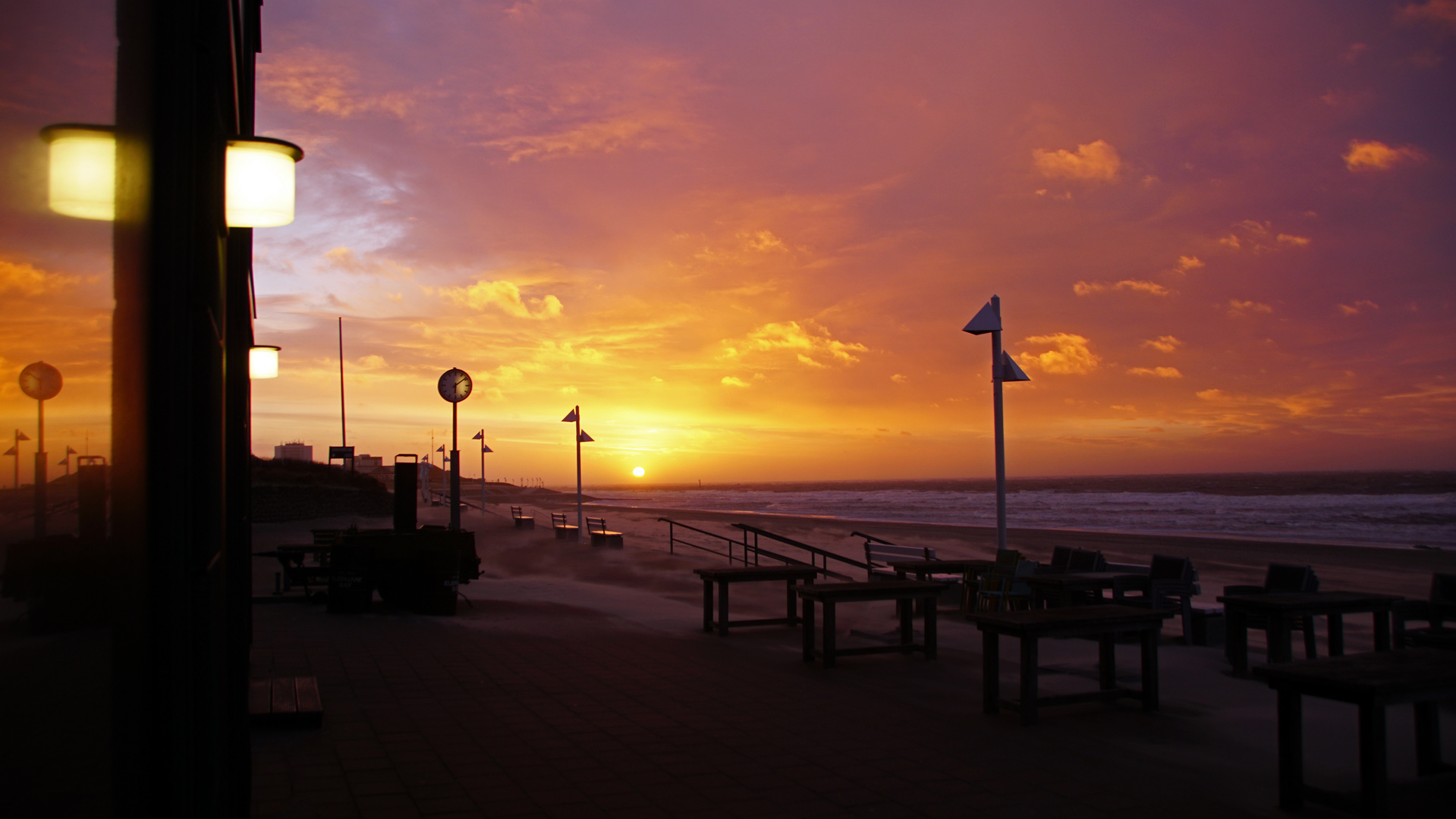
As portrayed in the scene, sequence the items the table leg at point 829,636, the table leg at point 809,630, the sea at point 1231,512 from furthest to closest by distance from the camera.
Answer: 1. the sea at point 1231,512
2. the table leg at point 809,630
3. the table leg at point 829,636

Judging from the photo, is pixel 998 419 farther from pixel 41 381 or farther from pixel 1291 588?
pixel 41 381

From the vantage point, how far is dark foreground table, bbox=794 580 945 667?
8.11 metres

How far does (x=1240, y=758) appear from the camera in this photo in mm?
5367

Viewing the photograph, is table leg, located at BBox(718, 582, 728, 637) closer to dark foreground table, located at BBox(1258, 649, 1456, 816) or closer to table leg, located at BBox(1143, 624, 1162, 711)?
table leg, located at BBox(1143, 624, 1162, 711)

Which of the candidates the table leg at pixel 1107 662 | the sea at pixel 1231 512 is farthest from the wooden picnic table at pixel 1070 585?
the sea at pixel 1231 512

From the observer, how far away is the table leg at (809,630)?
834 cm

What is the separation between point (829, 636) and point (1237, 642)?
3.39 m

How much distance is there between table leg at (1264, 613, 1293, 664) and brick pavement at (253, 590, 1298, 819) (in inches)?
58.4

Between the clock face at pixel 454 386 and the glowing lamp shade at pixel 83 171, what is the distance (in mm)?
12768

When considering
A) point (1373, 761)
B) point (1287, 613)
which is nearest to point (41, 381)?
point (1373, 761)

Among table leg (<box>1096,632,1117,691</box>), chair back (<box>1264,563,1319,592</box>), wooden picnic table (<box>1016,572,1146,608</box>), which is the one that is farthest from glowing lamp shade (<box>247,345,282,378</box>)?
chair back (<box>1264,563,1319,592</box>)

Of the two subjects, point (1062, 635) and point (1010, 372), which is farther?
point (1010, 372)

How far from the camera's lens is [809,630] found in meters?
8.37

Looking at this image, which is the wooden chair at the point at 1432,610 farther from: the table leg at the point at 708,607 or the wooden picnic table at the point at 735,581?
the table leg at the point at 708,607
